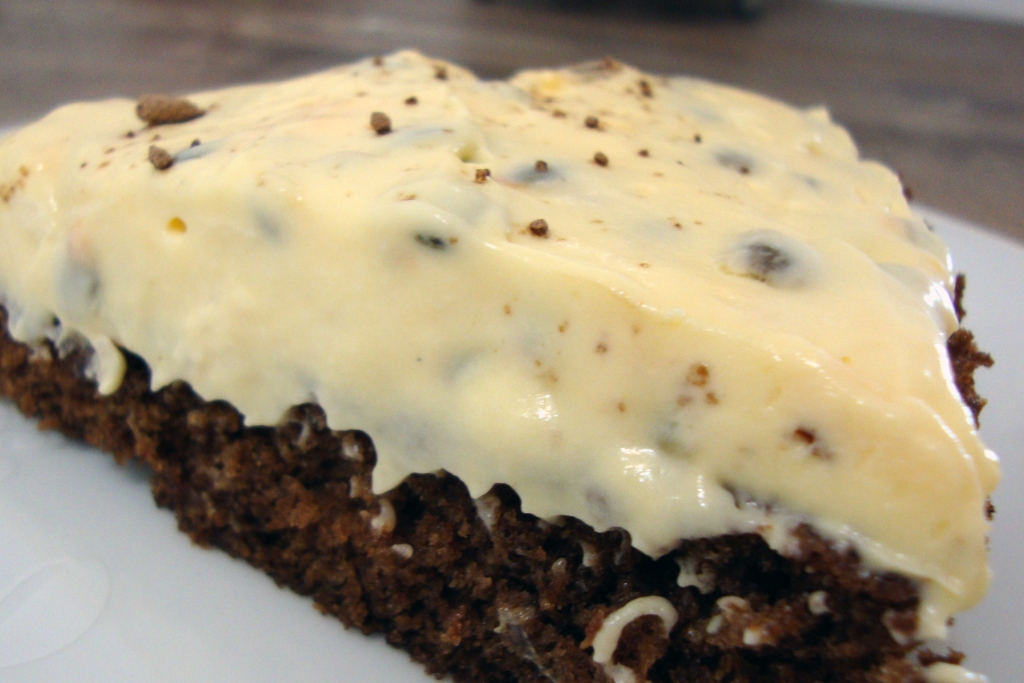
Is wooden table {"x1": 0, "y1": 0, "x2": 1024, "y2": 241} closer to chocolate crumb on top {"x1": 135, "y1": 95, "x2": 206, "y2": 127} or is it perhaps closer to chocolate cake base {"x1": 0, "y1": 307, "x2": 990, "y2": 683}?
chocolate crumb on top {"x1": 135, "y1": 95, "x2": 206, "y2": 127}

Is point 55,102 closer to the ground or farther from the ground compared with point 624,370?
closer to the ground

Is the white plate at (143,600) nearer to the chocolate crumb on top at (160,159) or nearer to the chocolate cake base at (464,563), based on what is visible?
the chocolate cake base at (464,563)

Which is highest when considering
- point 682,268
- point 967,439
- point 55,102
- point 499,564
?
point 682,268


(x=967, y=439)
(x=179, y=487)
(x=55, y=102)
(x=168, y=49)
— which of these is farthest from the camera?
(x=168, y=49)

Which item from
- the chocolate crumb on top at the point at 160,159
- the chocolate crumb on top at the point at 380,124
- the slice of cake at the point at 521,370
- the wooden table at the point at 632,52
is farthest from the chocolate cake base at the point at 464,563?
the wooden table at the point at 632,52

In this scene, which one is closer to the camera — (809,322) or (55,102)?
(809,322)

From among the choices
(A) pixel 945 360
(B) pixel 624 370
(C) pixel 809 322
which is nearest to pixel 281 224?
(B) pixel 624 370

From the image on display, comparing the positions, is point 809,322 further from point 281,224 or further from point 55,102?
point 55,102
